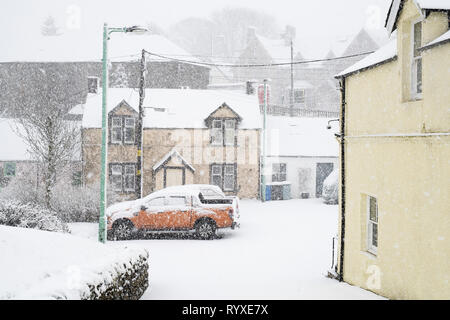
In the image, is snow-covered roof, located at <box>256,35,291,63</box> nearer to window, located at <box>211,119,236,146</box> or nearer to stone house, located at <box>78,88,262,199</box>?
stone house, located at <box>78,88,262,199</box>

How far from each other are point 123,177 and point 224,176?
7.02 metres

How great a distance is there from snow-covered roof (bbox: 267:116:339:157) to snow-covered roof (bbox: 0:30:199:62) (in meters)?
16.7

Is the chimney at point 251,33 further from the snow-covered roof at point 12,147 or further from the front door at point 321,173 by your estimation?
the snow-covered roof at point 12,147

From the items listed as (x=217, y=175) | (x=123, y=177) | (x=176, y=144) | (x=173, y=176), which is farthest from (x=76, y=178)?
(x=217, y=175)

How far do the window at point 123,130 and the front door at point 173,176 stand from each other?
3164mm

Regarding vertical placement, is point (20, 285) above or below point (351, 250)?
above

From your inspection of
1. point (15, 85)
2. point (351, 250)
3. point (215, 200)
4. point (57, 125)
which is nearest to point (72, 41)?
point (15, 85)

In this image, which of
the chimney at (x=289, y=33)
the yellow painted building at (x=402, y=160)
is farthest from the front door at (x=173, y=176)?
the chimney at (x=289, y=33)

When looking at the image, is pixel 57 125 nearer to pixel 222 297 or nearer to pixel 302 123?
pixel 222 297

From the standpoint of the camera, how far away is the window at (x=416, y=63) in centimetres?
805

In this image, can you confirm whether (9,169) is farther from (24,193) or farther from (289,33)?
(289,33)

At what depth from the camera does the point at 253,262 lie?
1359 centimetres
